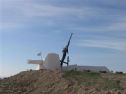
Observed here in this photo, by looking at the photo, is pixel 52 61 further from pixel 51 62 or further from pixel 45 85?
pixel 45 85

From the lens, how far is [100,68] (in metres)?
58.6

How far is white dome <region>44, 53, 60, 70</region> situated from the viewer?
52.9 metres

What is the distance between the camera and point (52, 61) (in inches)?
2089

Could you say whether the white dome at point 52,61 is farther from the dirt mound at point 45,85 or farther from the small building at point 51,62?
the dirt mound at point 45,85

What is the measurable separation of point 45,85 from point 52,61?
36.6 feet

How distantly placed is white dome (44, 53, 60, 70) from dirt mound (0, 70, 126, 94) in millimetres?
3995

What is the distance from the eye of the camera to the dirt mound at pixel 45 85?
3545 centimetres

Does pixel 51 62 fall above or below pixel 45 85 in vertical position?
above

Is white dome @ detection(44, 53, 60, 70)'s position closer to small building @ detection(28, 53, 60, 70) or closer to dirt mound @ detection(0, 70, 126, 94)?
small building @ detection(28, 53, 60, 70)

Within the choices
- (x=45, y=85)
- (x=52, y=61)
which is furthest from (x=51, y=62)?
(x=45, y=85)

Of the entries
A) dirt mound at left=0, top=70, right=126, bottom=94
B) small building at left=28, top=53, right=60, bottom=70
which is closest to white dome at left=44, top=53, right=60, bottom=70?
small building at left=28, top=53, right=60, bottom=70

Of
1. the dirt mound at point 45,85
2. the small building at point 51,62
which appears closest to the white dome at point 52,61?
the small building at point 51,62

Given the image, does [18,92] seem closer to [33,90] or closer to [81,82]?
[33,90]

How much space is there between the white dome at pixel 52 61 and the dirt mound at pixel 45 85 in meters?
4.00
